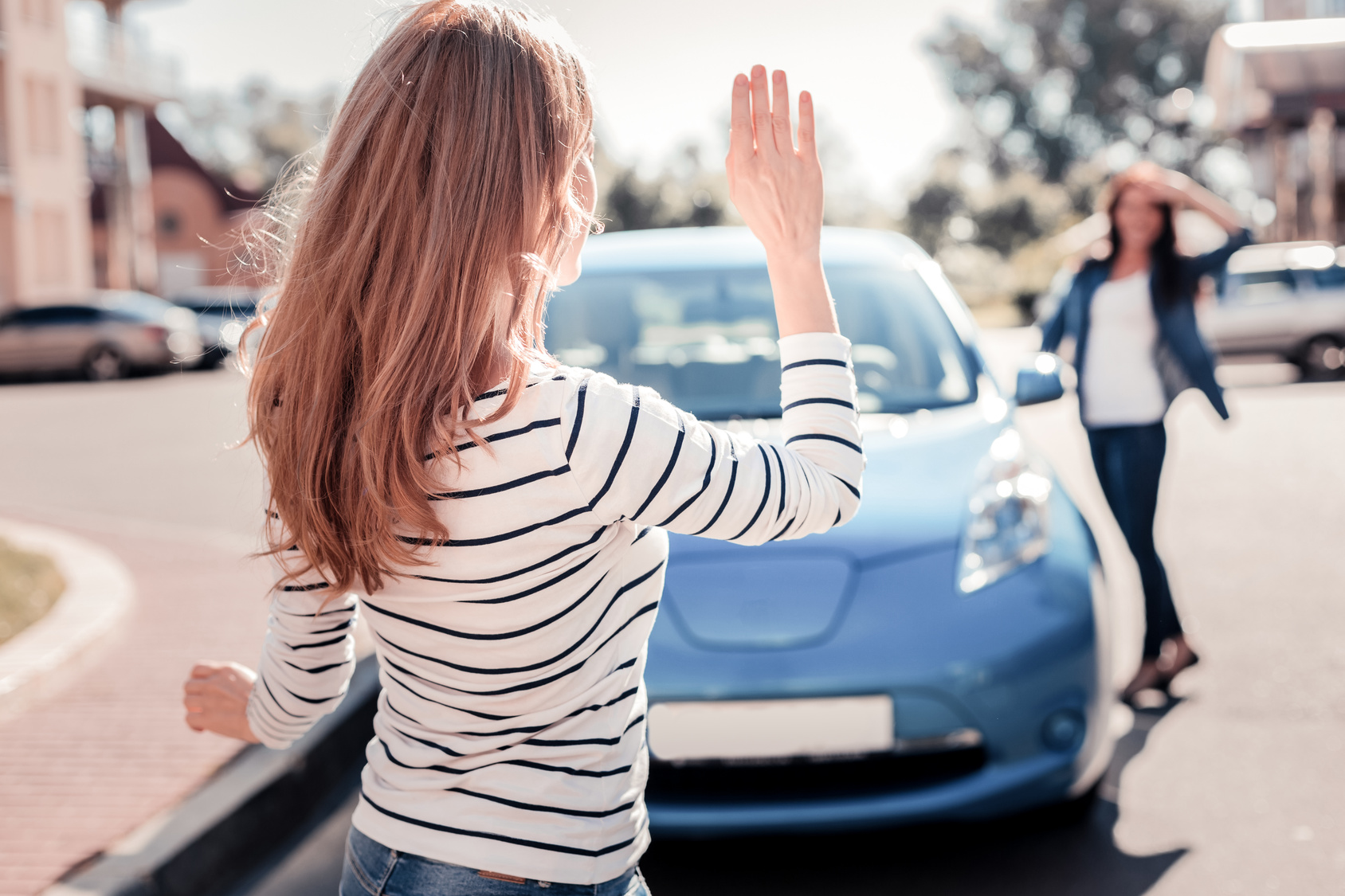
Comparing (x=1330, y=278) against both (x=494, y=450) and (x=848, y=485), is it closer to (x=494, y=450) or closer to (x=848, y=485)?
(x=848, y=485)

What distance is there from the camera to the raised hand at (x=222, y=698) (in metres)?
1.53

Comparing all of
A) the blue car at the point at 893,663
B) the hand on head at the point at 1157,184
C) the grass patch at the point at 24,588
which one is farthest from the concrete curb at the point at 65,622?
the hand on head at the point at 1157,184

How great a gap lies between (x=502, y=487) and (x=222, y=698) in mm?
539

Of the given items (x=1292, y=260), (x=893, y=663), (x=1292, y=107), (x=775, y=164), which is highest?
(x=1292, y=107)

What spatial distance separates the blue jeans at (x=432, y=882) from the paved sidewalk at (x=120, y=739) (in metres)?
0.89

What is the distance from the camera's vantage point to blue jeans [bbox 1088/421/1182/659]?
4.61 meters

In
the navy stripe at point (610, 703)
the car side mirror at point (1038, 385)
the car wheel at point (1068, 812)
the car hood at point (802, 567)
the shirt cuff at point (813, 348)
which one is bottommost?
the car wheel at point (1068, 812)

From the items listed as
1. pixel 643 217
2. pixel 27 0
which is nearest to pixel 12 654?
pixel 27 0

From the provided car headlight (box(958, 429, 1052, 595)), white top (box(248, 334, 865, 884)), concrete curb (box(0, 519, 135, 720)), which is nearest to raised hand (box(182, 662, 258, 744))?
white top (box(248, 334, 865, 884))

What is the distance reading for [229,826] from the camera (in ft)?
11.0

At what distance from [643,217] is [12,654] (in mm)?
41995

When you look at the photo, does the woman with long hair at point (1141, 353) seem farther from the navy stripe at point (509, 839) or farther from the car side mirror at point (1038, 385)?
the navy stripe at point (509, 839)

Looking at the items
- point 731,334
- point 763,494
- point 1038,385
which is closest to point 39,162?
point 731,334

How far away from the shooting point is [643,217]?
46.0 metres
